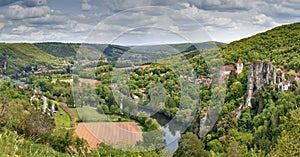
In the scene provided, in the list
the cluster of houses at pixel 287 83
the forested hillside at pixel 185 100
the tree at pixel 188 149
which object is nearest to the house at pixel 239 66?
the forested hillside at pixel 185 100

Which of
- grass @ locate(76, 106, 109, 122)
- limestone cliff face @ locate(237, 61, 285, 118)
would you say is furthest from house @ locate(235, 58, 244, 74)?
grass @ locate(76, 106, 109, 122)

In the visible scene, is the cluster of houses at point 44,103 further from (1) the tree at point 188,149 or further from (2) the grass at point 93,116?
(2) the grass at point 93,116

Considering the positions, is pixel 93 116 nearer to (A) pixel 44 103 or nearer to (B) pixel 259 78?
(B) pixel 259 78

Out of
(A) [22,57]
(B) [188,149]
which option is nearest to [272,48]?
(B) [188,149]

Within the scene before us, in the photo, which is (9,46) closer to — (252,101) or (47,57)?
(47,57)

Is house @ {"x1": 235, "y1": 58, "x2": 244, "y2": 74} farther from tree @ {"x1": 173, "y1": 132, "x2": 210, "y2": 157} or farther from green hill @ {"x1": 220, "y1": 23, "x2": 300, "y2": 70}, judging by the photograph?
tree @ {"x1": 173, "y1": 132, "x2": 210, "y2": 157}

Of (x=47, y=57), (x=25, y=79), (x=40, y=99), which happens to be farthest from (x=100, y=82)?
(x=47, y=57)
